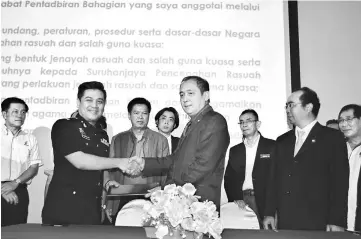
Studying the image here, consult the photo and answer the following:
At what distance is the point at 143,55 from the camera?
4039mm

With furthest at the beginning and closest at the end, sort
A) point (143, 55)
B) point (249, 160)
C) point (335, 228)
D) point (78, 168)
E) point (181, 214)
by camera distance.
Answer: point (143, 55) < point (249, 160) < point (78, 168) < point (335, 228) < point (181, 214)

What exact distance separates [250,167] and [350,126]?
98cm

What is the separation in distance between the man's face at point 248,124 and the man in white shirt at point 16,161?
2.03 m

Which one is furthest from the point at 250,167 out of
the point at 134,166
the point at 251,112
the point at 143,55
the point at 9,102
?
the point at 9,102

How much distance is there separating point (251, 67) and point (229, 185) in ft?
4.06

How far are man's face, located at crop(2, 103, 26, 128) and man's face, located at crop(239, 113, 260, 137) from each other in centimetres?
215

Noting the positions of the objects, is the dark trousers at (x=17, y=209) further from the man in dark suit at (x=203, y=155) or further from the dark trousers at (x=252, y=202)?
the dark trousers at (x=252, y=202)

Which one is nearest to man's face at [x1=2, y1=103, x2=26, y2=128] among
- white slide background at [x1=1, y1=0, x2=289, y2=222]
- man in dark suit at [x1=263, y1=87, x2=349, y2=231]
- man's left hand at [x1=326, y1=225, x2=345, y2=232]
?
white slide background at [x1=1, y1=0, x2=289, y2=222]

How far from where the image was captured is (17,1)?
4043 mm

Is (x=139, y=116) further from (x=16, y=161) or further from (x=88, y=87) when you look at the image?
(x=16, y=161)

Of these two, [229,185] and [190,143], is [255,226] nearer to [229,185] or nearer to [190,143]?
[229,185]

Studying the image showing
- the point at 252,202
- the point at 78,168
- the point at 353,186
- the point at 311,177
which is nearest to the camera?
the point at 78,168

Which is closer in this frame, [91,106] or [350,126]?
[91,106]

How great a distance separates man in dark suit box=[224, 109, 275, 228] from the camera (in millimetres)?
3625
